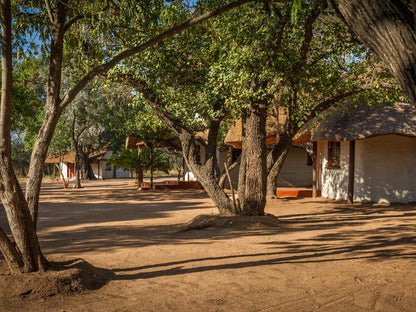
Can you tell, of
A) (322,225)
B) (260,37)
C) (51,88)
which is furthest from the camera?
(322,225)

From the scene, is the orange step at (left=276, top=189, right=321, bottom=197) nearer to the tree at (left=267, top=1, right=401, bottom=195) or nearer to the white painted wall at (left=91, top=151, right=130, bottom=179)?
the tree at (left=267, top=1, right=401, bottom=195)

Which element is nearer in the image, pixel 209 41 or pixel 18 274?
pixel 18 274

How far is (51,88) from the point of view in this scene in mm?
4758

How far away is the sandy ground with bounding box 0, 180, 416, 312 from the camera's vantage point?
4148 mm

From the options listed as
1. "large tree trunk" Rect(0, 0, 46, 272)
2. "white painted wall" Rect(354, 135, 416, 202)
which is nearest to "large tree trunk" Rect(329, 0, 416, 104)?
"large tree trunk" Rect(0, 0, 46, 272)

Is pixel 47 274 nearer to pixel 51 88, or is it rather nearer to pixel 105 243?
pixel 51 88

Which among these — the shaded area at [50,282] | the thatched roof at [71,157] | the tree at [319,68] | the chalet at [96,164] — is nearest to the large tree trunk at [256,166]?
the tree at [319,68]

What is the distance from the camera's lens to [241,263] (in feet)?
18.8

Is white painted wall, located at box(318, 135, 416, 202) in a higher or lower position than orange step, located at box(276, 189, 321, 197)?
higher

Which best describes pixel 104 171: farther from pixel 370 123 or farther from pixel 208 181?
pixel 208 181

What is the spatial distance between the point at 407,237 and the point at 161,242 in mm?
4683

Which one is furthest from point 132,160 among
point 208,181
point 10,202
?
point 10,202

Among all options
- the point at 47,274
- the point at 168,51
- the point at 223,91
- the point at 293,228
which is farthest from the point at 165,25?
the point at 47,274

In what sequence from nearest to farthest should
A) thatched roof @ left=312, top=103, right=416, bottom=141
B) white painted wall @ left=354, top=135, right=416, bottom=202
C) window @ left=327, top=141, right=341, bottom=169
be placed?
thatched roof @ left=312, top=103, right=416, bottom=141 < white painted wall @ left=354, top=135, right=416, bottom=202 < window @ left=327, top=141, right=341, bottom=169
